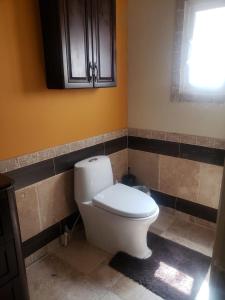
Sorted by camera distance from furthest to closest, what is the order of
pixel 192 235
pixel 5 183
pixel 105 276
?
pixel 192 235 < pixel 105 276 < pixel 5 183

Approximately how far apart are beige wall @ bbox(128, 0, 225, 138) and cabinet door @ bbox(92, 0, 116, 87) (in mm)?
432

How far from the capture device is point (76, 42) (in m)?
1.57

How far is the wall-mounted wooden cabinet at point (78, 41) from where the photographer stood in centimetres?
147

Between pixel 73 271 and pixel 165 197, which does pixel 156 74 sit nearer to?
pixel 165 197

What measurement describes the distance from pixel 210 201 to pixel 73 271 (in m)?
1.30

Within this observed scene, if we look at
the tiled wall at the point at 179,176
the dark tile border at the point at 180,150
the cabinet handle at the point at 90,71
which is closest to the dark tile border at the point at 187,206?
the tiled wall at the point at 179,176

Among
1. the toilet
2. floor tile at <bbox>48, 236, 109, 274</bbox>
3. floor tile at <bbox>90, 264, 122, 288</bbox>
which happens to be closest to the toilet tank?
the toilet

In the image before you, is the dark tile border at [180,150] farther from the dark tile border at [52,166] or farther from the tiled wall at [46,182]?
the tiled wall at [46,182]

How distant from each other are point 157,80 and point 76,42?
880 mm

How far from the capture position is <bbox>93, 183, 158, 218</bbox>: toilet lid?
1.64 meters

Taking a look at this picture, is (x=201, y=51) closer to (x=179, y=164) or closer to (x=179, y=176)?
(x=179, y=164)

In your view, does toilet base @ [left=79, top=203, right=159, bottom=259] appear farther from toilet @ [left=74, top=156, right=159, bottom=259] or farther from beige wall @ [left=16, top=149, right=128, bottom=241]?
beige wall @ [left=16, top=149, right=128, bottom=241]

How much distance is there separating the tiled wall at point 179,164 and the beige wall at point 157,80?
0.29 ft

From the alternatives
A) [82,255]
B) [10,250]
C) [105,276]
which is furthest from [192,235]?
[10,250]
